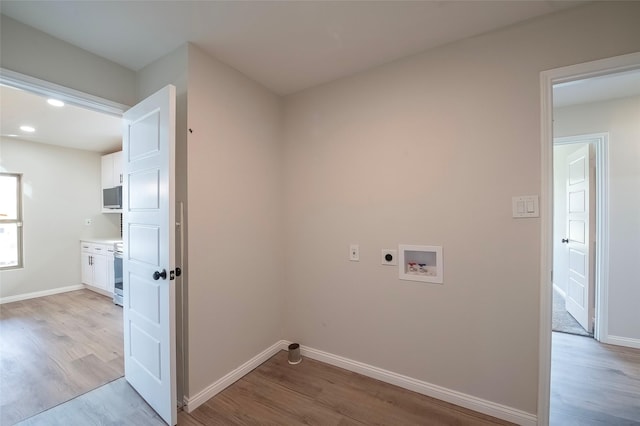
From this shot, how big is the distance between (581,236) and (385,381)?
298 centimetres

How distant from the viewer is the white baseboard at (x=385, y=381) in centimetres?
165

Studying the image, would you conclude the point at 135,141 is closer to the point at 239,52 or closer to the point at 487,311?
the point at 239,52

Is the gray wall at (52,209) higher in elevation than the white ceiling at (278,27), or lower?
lower

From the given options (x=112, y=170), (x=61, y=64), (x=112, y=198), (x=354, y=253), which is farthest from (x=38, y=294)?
(x=354, y=253)

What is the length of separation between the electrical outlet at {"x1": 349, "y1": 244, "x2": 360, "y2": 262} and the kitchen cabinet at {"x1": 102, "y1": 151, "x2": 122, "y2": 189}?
14.6ft

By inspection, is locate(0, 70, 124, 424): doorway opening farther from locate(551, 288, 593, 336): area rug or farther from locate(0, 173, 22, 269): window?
locate(551, 288, 593, 336): area rug

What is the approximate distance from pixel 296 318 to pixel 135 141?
2022 mm

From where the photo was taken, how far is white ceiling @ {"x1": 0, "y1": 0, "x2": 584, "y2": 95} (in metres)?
1.47

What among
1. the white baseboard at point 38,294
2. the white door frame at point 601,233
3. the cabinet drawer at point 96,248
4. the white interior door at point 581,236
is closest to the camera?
the white door frame at point 601,233

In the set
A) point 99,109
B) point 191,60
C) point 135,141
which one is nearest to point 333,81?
point 191,60

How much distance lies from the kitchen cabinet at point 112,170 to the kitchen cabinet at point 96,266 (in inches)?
43.7

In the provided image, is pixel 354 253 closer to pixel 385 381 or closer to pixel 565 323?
pixel 385 381

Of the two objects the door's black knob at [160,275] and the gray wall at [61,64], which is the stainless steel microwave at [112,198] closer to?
the gray wall at [61,64]

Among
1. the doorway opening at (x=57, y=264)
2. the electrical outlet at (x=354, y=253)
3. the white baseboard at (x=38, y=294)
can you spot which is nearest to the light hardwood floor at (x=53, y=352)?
the doorway opening at (x=57, y=264)
